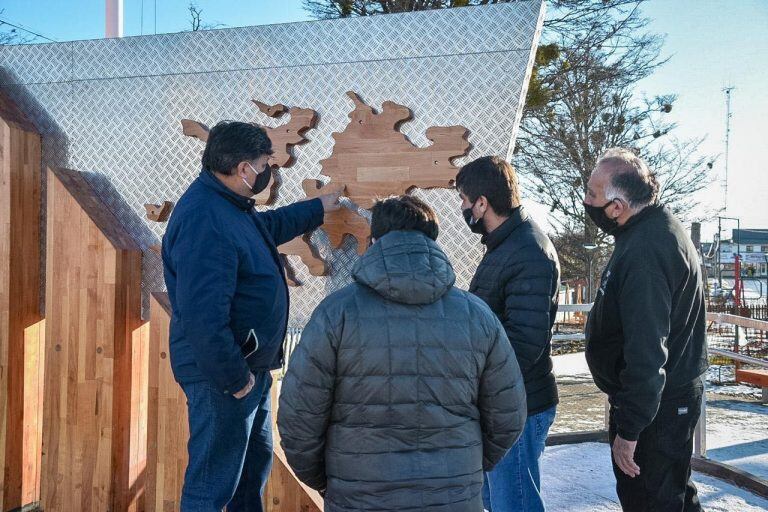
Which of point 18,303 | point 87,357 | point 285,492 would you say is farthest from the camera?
point 18,303

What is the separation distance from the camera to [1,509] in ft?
11.2

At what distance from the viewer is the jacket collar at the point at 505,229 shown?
7.39ft

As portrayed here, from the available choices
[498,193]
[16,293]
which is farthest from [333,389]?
[16,293]

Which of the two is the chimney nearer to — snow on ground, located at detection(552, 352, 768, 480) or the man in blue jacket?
the man in blue jacket

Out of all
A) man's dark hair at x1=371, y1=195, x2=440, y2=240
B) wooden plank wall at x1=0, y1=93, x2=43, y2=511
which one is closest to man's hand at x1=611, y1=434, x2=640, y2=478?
man's dark hair at x1=371, y1=195, x2=440, y2=240

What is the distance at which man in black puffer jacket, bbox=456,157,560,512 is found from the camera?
7.06ft

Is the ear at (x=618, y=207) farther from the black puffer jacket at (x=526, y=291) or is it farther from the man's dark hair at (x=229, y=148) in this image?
the man's dark hair at (x=229, y=148)

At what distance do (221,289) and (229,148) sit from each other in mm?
526

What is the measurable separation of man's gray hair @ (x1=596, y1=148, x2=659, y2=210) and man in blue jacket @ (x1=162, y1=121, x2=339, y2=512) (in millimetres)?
1197

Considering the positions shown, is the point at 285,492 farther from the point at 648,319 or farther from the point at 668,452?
the point at 648,319

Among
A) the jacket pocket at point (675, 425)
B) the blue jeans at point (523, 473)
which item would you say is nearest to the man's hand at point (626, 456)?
the jacket pocket at point (675, 425)

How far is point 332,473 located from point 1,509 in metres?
2.59

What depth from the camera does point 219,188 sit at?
236 centimetres

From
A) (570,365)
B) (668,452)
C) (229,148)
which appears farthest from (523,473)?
(570,365)
